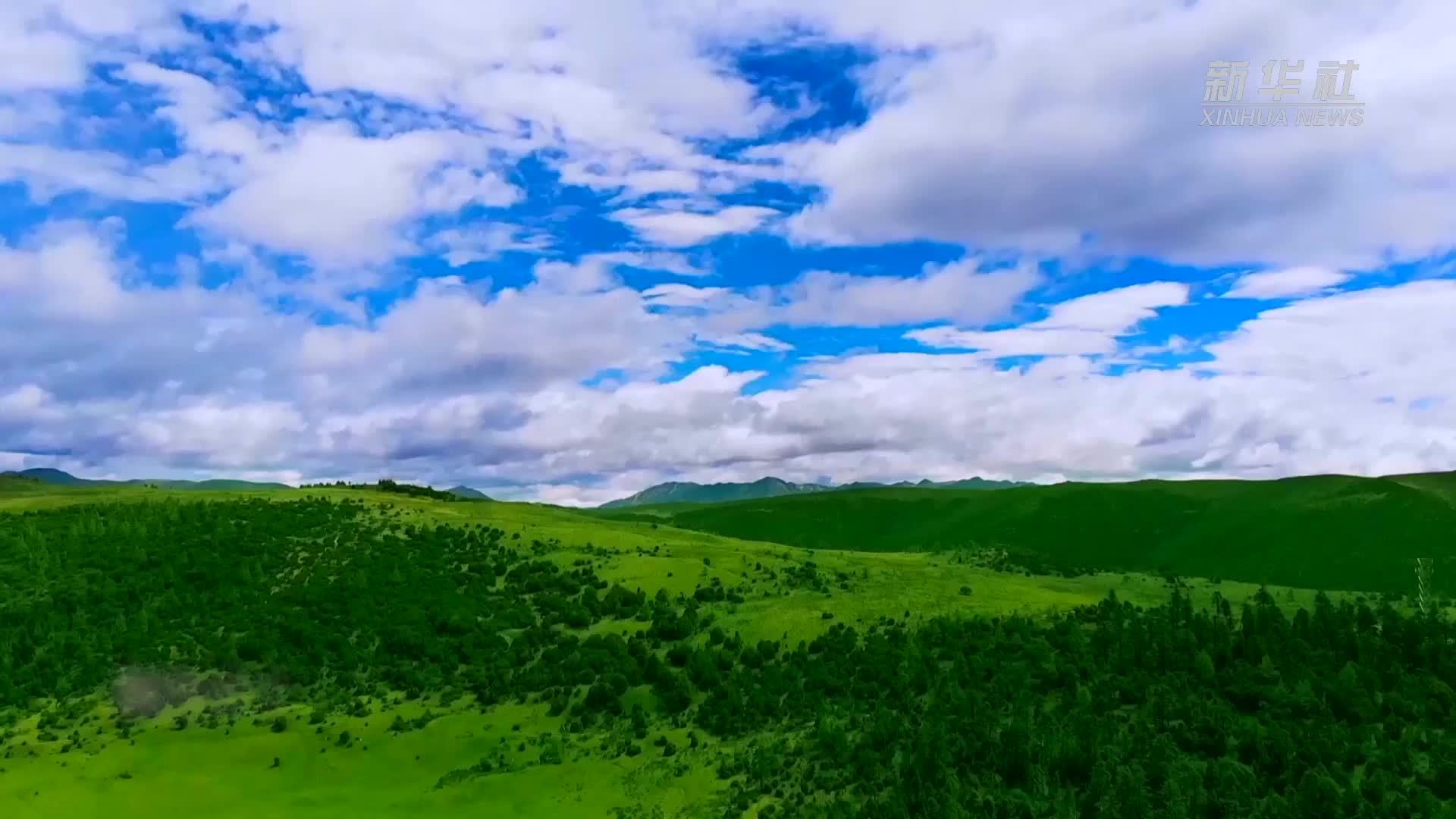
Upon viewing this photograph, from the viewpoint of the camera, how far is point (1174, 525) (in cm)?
12481

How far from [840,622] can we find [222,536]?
40.2m

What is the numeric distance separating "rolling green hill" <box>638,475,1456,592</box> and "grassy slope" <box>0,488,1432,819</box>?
19.4 meters

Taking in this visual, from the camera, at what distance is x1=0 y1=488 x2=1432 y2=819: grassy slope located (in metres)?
28.8

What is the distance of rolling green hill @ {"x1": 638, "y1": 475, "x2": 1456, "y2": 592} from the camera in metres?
95.1

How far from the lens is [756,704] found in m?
33.0

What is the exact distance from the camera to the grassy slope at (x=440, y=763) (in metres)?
28.8

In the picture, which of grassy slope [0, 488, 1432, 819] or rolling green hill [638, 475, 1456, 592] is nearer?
grassy slope [0, 488, 1432, 819]

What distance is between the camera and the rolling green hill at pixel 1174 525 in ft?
312

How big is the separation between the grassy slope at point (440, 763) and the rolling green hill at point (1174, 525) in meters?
19.4

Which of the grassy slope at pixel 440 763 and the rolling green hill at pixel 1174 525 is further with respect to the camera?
the rolling green hill at pixel 1174 525

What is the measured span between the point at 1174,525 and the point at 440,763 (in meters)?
118

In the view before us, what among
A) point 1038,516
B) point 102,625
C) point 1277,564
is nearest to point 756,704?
point 102,625

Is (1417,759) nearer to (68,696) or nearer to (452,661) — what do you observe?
(452,661)

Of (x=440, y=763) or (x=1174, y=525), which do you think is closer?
(x=440, y=763)
